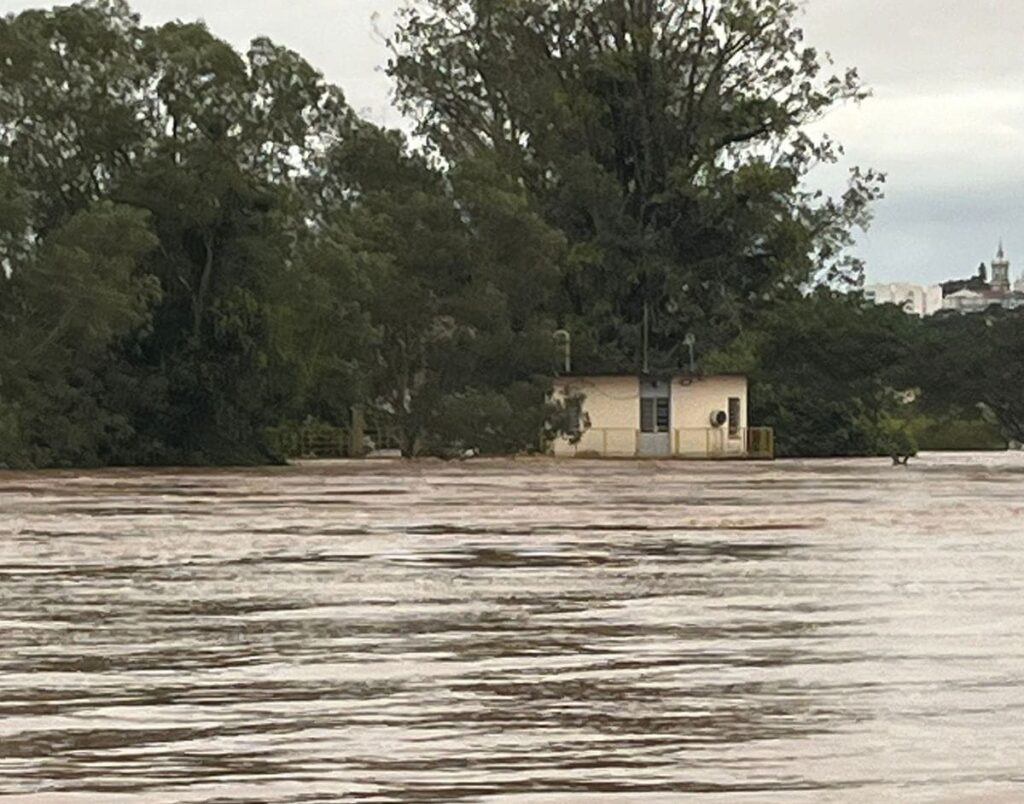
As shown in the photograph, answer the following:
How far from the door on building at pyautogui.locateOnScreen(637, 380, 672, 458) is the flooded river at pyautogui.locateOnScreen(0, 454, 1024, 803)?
159ft

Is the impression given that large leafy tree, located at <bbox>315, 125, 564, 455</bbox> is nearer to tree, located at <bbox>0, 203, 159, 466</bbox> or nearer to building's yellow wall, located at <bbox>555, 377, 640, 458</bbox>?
building's yellow wall, located at <bbox>555, 377, 640, 458</bbox>

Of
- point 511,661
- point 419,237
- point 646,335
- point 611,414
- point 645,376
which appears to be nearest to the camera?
point 511,661

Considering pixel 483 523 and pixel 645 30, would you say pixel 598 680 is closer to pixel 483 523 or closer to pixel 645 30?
pixel 483 523

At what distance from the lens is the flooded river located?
11344 millimetres

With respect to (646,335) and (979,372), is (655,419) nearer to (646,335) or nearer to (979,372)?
(646,335)

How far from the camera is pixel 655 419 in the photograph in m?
85.9

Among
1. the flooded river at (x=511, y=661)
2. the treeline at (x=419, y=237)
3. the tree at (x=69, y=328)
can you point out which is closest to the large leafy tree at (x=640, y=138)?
the treeline at (x=419, y=237)

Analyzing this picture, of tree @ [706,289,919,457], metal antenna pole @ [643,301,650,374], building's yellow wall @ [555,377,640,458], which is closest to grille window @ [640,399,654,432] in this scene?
building's yellow wall @ [555,377,640,458]

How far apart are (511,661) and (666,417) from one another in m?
69.6

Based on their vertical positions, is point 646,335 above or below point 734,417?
above

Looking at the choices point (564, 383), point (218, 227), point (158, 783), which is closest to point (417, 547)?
point (158, 783)

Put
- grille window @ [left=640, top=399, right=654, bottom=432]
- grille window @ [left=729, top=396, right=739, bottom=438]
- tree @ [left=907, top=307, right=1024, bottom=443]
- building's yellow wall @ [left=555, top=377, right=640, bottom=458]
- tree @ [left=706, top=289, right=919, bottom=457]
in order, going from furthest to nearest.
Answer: tree @ [left=907, top=307, right=1024, bottom=443] → tree @ [left=706, top=289, right=919, bottom=457] → grille window @ [left=729, top=396, right=739, bottom=438] → grille window @ [left=640, top=399, right=654, bottom=432] → building's yellow wall @ [left=555, top=377, right=640, bottom=458]

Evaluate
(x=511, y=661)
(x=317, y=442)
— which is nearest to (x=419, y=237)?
(x=317, y=442)

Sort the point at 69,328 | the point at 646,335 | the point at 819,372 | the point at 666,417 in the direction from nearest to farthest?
the point at 69,328
the point at 666,417
the point at 646,335
the point at 819,372
